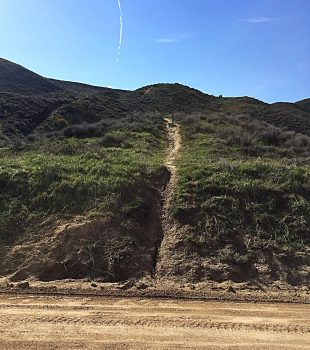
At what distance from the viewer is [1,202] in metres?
11.8

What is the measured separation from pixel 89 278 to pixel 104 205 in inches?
97.6

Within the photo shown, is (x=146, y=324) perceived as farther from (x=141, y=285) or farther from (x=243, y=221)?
(x=243, y=221)

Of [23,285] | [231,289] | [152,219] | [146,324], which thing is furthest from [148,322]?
[152,219]

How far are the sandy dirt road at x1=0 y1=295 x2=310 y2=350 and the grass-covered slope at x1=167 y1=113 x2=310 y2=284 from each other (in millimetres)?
1661

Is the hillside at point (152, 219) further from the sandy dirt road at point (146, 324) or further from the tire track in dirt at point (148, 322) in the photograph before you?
the tire track in dirt at point (148, 322)

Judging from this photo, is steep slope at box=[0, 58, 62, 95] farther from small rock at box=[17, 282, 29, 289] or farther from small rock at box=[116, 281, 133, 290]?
small rock at box=[116, 281, 133, 290]

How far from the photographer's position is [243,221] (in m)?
10.9

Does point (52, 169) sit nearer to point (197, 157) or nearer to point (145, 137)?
point (197, 157)

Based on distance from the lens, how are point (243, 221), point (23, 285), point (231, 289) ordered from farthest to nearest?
point (243, 221) < point (23, 285) < point (231, 289)

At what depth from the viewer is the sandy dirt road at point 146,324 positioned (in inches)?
231

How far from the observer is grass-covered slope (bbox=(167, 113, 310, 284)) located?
9.33 meters

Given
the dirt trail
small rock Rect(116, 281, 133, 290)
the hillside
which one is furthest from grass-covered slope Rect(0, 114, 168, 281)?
small rock Rect(116, 281, 133, 290)

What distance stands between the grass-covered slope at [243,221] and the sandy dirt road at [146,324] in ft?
5.45

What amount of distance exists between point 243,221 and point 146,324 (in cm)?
494
